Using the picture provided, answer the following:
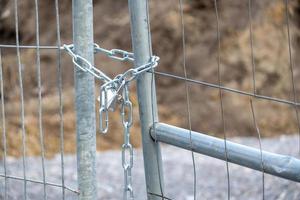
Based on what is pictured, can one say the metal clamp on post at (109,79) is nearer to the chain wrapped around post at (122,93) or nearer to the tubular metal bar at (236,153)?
the chain wrapped around post at (122,93)

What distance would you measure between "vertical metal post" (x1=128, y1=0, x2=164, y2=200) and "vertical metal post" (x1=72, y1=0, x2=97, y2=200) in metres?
0.17

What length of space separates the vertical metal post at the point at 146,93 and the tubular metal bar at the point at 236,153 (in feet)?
0.16

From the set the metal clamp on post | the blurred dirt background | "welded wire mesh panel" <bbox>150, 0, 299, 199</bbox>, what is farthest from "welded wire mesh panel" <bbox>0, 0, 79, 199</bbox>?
the metal clamp on post

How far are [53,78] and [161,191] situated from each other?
20.8 ft

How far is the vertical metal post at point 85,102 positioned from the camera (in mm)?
2340

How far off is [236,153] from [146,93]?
0.42 metres

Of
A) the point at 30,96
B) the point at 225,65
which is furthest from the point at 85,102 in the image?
the point at 225,65

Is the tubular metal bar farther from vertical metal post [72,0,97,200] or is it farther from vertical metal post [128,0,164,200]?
vertical metal post [72,0,97,200]

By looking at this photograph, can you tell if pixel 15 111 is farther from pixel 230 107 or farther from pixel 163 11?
pixel 230 107

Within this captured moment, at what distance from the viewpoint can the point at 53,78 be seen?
8578mm

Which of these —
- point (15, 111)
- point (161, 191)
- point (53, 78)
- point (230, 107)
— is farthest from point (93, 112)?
point (230, 107)

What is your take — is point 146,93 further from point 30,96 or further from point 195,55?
point 195,55

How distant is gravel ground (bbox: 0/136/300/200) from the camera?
14.9ft

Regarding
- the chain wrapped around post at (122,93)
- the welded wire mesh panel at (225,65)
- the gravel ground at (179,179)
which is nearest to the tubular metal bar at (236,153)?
the chain wrapped around post at (122,93)
